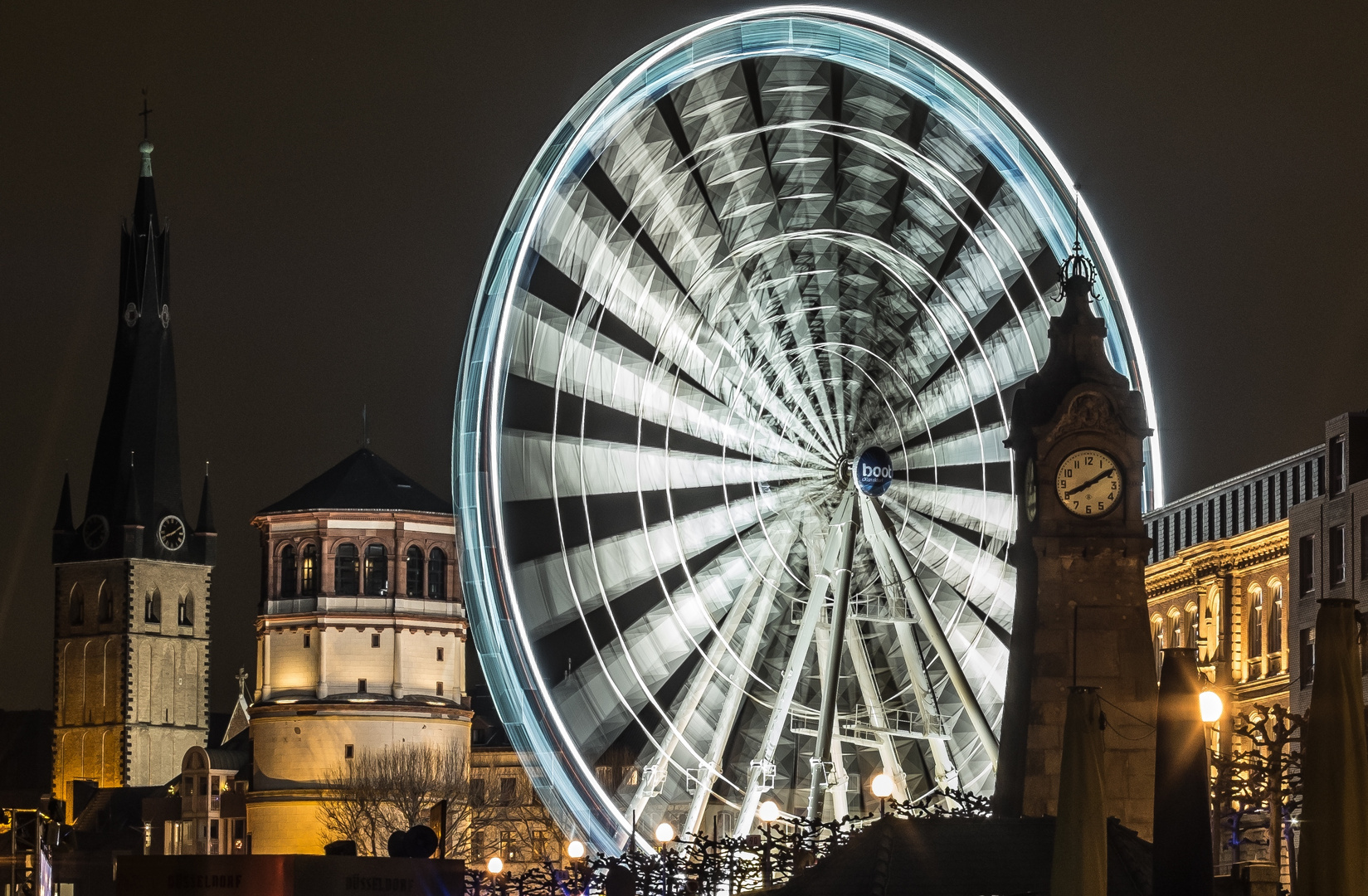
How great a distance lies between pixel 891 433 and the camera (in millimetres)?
38531

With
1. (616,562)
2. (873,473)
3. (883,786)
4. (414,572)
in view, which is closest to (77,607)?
(414,572)

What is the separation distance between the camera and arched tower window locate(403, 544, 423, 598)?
13588cm

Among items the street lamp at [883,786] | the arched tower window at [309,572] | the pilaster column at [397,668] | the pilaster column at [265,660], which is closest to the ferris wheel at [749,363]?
the street lamp at [883,786]

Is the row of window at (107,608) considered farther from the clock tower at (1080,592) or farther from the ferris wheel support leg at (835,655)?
the clock tower at (1080,592)

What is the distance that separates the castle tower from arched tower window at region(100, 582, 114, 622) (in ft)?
166

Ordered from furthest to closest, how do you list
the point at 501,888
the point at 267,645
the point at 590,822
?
the point at 267,645 → the point at 590,822 → the point at 501,888

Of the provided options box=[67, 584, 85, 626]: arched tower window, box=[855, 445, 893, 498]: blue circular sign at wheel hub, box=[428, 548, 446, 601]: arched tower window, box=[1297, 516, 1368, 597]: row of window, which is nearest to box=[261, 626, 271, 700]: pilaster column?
box=[428, 548, 446, 601]: arched tower window

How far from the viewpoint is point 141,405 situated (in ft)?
593

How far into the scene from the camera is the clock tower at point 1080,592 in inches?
1292

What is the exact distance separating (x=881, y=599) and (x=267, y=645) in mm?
98853

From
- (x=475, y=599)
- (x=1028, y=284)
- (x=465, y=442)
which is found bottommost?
(x=475, y=599)

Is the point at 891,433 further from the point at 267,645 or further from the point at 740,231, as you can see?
the point at 267,645

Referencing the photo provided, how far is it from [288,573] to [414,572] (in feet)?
21.7

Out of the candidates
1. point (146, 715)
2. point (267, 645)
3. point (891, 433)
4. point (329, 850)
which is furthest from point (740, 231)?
point (146, 715)
